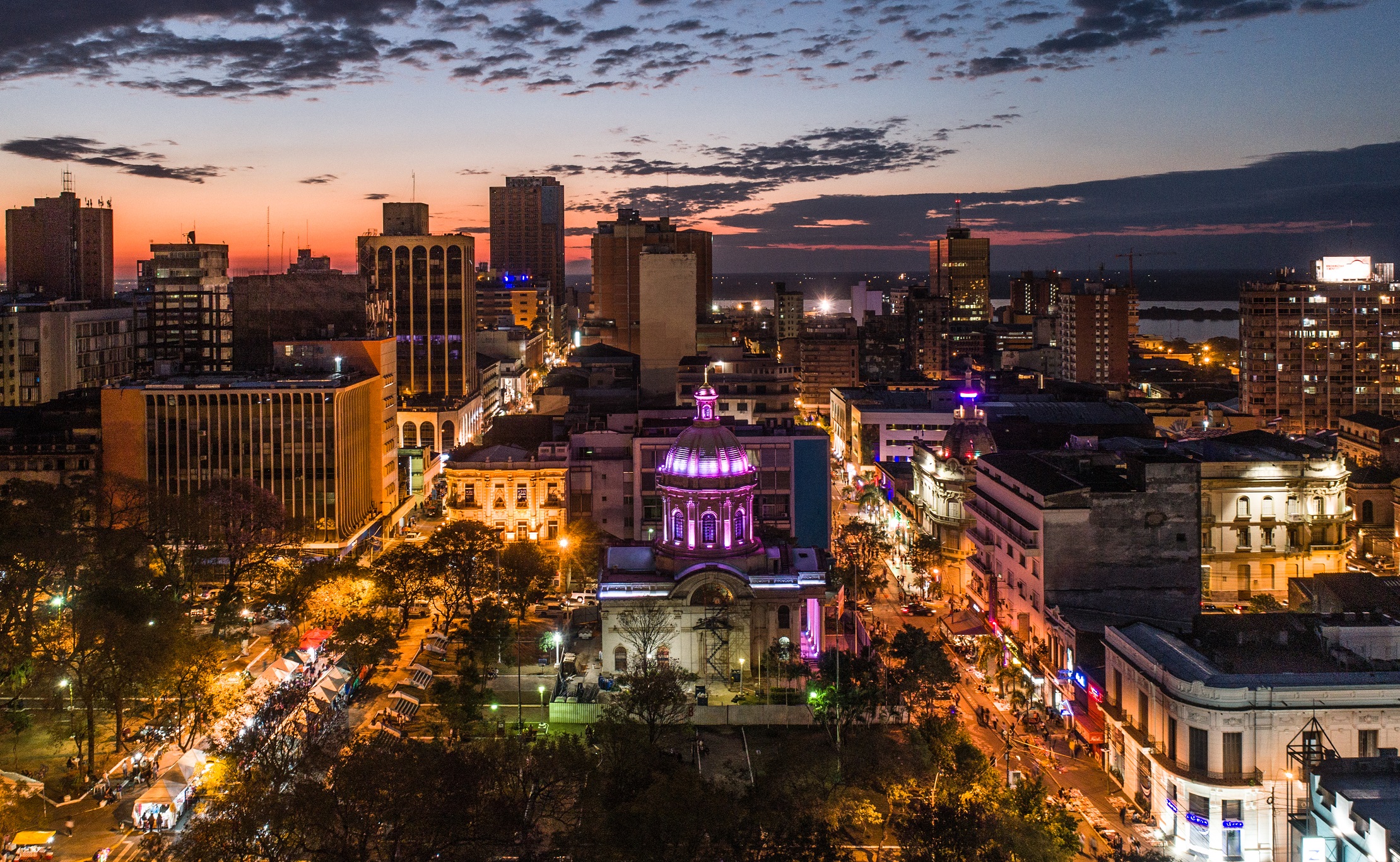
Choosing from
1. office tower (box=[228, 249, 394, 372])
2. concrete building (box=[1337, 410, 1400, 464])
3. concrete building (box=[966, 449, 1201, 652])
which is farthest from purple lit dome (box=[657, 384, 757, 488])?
concrete building (box=[1337, 410, 1400, 464])

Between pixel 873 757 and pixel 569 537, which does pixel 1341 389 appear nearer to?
pixel 569 537

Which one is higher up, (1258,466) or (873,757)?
(1258,466)

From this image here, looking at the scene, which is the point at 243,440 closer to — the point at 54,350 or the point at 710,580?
the point at 710,580


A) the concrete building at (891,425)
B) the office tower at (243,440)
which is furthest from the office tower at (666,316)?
the office tower at (243,440)

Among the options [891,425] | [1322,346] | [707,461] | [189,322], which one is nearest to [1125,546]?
[707,461]

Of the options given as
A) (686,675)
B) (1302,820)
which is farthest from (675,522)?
(1302,820)
